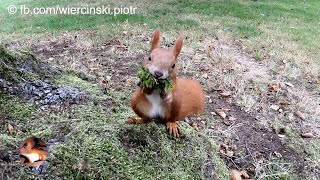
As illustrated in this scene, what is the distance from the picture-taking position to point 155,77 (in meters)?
1.82

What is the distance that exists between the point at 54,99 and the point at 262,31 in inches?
218

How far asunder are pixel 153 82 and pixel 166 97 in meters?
0.15

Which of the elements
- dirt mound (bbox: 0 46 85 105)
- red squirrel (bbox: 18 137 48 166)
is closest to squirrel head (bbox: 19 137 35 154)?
red squirrel (bbox: 18 137 48 166)

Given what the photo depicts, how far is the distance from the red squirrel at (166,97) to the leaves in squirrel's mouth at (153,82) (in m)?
0.03

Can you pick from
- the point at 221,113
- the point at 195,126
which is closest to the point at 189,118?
the point at 195,126

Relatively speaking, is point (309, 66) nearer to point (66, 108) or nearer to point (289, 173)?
point (289, 173)

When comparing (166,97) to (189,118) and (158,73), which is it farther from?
(189,118)

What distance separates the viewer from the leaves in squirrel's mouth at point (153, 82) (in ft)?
6.06

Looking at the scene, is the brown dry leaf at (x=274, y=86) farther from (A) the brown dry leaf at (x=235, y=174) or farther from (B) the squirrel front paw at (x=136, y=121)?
(B) the squirrel front paw at (x=136, y=121)

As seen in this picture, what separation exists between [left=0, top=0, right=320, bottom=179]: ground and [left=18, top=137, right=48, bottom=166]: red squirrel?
33mm

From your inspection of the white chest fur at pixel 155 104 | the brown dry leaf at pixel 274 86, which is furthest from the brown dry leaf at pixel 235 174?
the brown dry leaf at pixel 274 86

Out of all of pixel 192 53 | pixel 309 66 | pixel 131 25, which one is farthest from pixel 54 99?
pixel 131 25

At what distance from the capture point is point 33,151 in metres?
1.55

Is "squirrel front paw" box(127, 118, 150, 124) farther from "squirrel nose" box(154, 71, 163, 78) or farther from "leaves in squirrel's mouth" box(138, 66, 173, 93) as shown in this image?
"squirrel nose" box(154, 71, 163, 78)
